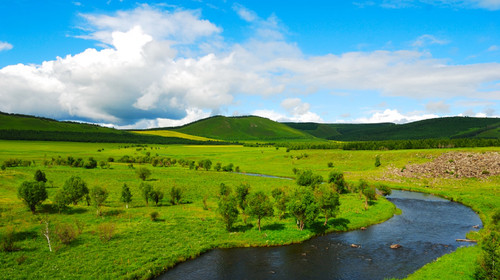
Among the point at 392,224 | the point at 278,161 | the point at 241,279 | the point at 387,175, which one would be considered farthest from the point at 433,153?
the point at 241,279

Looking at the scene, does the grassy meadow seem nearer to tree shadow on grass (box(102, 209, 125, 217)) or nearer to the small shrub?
tree shadow on grass (box(102, 209, 125, 217))

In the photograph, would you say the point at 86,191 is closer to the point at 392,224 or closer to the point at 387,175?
the point at 392,224

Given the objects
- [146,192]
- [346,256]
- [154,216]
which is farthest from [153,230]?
[346,256]

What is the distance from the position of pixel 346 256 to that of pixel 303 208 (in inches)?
507

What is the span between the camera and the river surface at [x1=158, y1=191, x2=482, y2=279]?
134ft

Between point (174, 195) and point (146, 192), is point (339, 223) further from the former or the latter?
point (146, 192)

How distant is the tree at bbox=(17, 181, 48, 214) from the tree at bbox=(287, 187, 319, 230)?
57842 mm

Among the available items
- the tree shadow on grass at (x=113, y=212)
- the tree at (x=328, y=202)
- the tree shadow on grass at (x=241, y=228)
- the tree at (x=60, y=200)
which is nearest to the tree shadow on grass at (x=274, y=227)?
the tree shadow on grass at (x=241, y=228)

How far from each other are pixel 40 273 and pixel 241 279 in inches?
1093

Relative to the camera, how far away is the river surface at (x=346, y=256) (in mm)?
40906

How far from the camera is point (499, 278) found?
32531mm

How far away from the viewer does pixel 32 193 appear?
62062 mm

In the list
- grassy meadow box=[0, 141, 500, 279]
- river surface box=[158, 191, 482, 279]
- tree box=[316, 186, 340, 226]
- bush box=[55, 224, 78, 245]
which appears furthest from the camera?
tree box=[316, 186, 340, 226]

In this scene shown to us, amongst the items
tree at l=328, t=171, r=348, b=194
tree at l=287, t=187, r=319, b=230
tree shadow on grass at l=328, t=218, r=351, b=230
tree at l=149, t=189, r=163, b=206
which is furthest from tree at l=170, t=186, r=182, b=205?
tree at l=328, t=171, r=348, b=194
